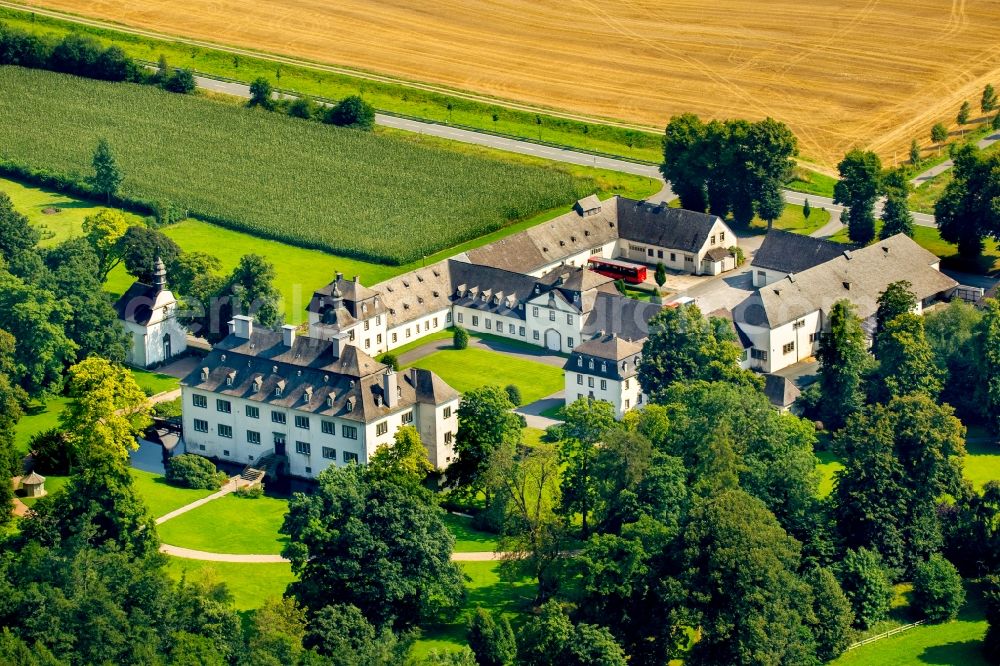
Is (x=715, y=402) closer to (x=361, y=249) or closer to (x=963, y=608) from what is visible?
(x=963, y=608)

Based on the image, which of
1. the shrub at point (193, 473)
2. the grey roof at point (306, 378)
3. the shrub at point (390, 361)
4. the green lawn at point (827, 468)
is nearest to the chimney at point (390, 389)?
the grey roof at point (306, 378)

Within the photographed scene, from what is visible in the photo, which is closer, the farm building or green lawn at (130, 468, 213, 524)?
green lawn at (130, 468, 213, 524)

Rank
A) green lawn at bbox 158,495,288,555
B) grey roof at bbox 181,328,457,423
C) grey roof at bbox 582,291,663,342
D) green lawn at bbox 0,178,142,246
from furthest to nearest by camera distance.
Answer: green lawn at bbox 0,178,142,246 → grey roof at bbox 582,291,663,342 → grey roof at bbox 181,328,457,423 → green lawn at bbox 158,495,288,555

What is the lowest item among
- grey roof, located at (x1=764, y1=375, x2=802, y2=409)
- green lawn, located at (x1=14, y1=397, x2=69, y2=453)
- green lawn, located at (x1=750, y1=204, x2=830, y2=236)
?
green lawn, located at (x1=14, y1=397, x2=69, y2=453)

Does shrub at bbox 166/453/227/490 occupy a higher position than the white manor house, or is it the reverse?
the white manor house

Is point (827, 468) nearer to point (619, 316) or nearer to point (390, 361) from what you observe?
point (619, 316)

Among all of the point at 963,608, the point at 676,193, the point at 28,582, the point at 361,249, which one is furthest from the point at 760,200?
the point at 28,582

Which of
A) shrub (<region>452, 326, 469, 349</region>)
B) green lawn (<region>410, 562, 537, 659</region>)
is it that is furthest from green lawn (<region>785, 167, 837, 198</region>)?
green lawn (<region>410, 562, 537, 659</region>)

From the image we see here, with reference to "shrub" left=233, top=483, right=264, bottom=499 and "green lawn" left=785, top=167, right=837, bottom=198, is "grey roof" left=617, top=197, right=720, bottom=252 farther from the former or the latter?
"shrub" left=233, top=483, right=264, bottom=499


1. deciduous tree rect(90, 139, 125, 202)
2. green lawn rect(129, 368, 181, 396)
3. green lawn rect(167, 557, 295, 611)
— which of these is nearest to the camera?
green lawn rect(167, 557, 295, 611)
